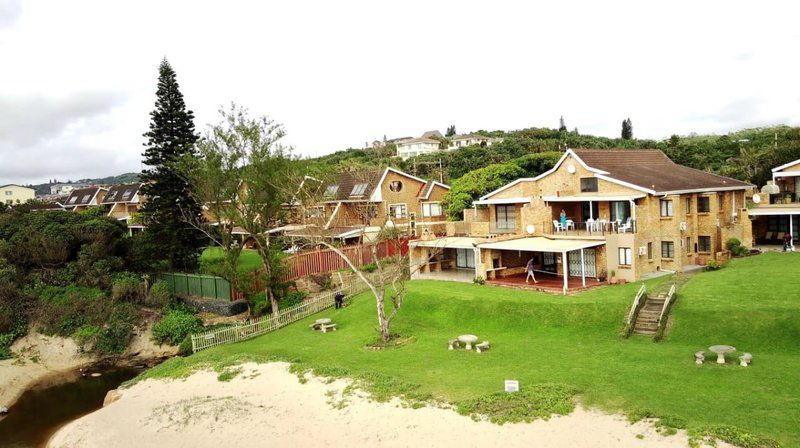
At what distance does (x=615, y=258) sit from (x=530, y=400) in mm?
14901

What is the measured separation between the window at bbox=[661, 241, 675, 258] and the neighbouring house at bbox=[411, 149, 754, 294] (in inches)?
1.9

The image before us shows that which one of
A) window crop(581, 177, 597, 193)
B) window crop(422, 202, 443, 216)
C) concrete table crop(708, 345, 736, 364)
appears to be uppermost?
window crop(581, 177, 597, 193)

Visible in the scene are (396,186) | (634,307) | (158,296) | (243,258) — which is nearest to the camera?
(634,307)

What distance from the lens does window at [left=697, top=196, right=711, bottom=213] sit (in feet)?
101

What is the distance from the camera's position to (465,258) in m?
35.8

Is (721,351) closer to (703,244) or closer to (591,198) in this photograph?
(591,198)

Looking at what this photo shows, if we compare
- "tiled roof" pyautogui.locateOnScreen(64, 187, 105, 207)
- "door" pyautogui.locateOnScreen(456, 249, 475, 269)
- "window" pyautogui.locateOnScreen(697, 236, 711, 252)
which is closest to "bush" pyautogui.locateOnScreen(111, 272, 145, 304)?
"door" pyautogui.locateOnScreen(456, 249, 475, 269)

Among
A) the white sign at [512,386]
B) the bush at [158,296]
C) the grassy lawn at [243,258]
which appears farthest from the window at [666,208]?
the bush at [158,296]

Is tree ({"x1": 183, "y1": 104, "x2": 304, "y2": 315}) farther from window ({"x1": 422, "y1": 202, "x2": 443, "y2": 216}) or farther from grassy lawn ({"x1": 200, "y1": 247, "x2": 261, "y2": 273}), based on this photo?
window ({"x1": 422, "y1": 202, "x2": 443, "y2": 216})

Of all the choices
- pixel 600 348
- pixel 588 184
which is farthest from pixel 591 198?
pixel 600 348

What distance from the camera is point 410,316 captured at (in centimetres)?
2594

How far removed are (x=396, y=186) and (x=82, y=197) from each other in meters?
58.0

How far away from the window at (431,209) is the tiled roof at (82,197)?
182ft

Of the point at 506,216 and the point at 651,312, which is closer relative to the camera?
the point at 651,312
